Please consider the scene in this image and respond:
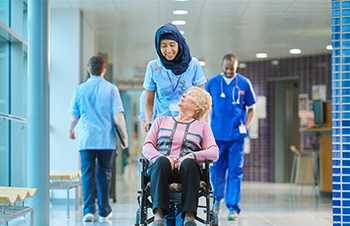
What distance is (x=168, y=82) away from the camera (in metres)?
3.84

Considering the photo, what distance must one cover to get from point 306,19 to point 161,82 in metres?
4.96

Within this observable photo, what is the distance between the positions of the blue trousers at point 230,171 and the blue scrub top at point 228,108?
0.32 feet

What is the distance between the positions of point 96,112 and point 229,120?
1415 mm

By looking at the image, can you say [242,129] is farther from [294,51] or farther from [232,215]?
[294,51]

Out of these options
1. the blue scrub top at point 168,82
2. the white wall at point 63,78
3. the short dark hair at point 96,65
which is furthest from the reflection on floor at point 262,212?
the blue scrub top at point 168,82

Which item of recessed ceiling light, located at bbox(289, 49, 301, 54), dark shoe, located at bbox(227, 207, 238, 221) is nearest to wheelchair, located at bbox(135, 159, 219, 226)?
dark shoe, located at bbox(227, 207, 238, 221)

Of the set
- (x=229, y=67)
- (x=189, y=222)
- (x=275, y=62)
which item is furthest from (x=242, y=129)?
(x=275, y=62)

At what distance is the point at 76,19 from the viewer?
750cm

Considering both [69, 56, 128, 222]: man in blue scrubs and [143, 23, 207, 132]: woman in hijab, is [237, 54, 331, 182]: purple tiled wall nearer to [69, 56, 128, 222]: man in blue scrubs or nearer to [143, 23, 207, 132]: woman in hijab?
[69, 56, 128, 222]: man in blue scrubs

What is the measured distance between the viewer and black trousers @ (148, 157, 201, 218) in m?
2.99

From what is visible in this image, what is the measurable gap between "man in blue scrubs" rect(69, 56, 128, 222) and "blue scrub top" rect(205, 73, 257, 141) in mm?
1055

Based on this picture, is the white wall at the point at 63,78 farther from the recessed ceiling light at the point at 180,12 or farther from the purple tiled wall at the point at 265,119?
the purple tiled wall at the point at 265,119

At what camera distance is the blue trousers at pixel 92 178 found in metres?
5.18

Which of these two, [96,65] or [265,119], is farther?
[265,119]
